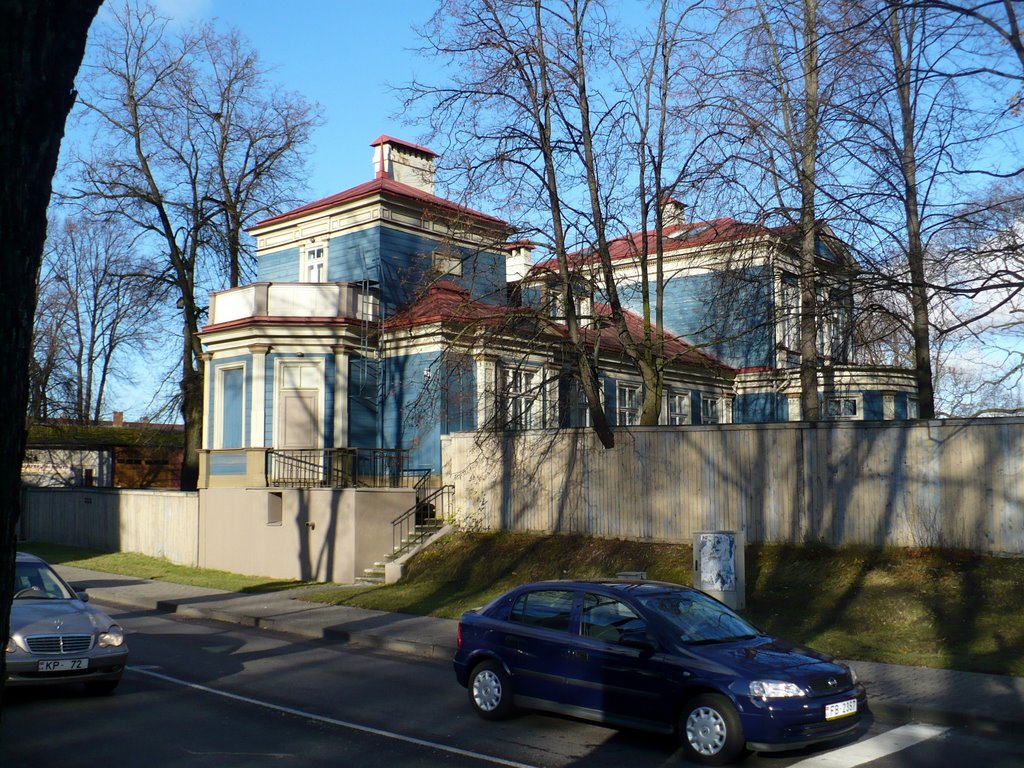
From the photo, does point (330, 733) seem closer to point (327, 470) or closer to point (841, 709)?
point (841, 709)

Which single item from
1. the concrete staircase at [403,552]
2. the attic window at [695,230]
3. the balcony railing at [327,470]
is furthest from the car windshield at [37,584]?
the attic window at [695,230]

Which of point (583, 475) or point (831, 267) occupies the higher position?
point (831, 267)

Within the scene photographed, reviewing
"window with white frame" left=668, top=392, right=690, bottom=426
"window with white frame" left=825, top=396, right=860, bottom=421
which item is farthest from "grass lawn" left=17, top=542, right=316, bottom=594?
"window with white frame" left=825, top=396, right=860, bottom=421

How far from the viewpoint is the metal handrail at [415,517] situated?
75.4ft

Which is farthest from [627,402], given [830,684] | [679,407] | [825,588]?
[830,684]

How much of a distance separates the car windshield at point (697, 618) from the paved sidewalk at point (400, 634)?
2082 mm

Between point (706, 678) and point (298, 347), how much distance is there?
68.4ft

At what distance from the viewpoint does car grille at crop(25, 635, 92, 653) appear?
34.1 ft

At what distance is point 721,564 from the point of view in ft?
49.3

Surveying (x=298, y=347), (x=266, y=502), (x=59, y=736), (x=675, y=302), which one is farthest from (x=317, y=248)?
(x=59, y=736)

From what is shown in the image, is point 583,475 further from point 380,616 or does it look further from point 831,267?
point 831,267

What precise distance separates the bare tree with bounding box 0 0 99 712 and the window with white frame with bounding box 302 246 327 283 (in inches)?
1118

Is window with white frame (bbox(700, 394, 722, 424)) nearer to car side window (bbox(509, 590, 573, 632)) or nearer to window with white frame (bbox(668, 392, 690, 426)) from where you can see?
window with white frame (bbox(668, 392, 690, 426))

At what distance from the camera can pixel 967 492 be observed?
614 inches
